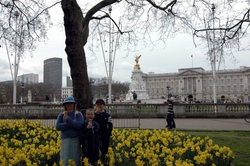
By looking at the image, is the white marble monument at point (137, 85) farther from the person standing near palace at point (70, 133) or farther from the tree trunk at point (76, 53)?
the person standing near palace at point (70, 133)

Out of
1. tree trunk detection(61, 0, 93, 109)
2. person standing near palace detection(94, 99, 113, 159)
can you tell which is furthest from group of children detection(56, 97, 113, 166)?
tree trunk detection(61, 0, 93, 109)

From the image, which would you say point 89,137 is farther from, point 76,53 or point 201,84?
point 201,84

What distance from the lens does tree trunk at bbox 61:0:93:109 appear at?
22.0 ft

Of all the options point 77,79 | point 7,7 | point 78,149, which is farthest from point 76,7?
point 7,7

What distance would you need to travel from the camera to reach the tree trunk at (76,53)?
670cm

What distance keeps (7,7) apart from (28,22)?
1.58 meters

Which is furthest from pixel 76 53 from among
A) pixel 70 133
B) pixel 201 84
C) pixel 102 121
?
pixel 201 84

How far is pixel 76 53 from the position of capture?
6.88m

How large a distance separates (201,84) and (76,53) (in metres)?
128

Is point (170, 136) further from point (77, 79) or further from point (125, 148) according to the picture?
point (77, 79)

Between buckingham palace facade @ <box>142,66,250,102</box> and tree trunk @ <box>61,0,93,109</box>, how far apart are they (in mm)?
105867

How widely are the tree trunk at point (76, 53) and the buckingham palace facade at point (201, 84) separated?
105867 mm

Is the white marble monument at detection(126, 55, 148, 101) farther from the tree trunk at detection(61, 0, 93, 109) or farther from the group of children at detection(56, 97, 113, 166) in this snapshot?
the group of children at detection(56, 97, 113, 166)

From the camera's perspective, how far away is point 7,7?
12.2 metres
